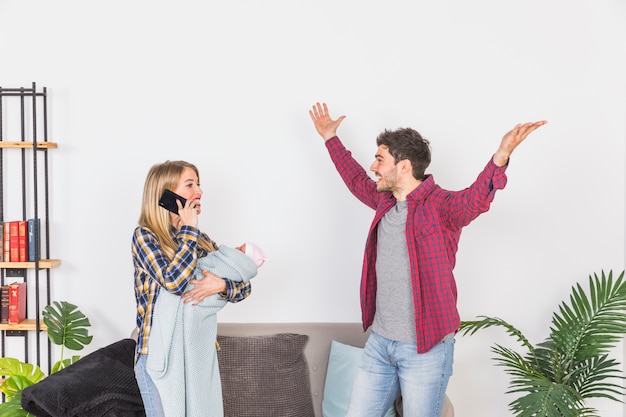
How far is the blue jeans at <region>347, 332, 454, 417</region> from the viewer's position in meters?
2.33

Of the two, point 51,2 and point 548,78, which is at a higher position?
point 51,2

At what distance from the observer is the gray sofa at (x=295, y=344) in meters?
2.87

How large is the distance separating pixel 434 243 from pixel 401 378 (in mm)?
517

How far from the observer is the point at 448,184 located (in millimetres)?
3240

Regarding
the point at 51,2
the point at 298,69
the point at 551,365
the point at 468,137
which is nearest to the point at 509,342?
the point at 551,365

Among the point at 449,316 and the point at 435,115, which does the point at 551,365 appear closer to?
the point at 449,316

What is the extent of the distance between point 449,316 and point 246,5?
6.06ft

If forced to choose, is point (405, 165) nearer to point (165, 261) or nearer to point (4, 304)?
point (165, 261)

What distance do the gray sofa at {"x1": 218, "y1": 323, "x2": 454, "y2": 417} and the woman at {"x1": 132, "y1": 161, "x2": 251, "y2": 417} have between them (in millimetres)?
678

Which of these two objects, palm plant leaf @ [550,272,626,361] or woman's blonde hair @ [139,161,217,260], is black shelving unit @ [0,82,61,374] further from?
palm plant leaf @ [550,272,626,361]

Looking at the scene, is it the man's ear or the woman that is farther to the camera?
the man's ear

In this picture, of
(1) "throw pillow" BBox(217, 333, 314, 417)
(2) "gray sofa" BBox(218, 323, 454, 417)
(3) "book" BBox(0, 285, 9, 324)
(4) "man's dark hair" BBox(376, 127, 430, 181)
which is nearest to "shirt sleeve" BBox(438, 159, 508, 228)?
(4) "man's dark hair" BBox(376, 127, 430, 181)

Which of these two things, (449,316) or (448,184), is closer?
(449,316)

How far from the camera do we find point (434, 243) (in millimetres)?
2371
